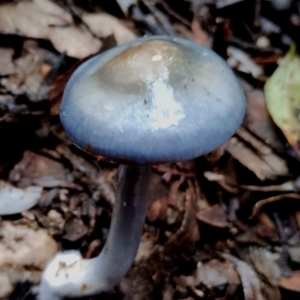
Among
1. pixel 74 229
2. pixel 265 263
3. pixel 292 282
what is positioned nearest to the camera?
pixel 292 282

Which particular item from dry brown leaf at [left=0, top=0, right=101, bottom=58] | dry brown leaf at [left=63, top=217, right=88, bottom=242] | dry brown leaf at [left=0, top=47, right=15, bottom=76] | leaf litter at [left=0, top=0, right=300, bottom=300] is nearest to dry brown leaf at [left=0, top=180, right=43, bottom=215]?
leaf litter at [left=0, top=0, right=300, bottom=300]

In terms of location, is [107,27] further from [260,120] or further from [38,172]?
[260,120]

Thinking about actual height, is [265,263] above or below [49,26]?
below

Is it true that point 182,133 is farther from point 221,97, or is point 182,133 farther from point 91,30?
point 91,30

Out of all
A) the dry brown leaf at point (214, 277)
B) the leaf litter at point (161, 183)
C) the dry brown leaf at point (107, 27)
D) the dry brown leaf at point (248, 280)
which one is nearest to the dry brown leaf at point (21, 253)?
the leaf litter at point (161, 183)

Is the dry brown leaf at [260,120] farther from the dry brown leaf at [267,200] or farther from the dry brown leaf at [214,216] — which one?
the dry brown leaf at [214,216]

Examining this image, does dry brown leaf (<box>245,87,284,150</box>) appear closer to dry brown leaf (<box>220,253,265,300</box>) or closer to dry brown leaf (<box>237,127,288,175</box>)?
dry brown leaf (<box>237,127,288,175</box>)

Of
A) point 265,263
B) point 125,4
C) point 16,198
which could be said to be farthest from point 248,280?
point 125,4

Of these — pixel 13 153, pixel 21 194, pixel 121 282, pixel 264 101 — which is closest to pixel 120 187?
pixel 121 282
